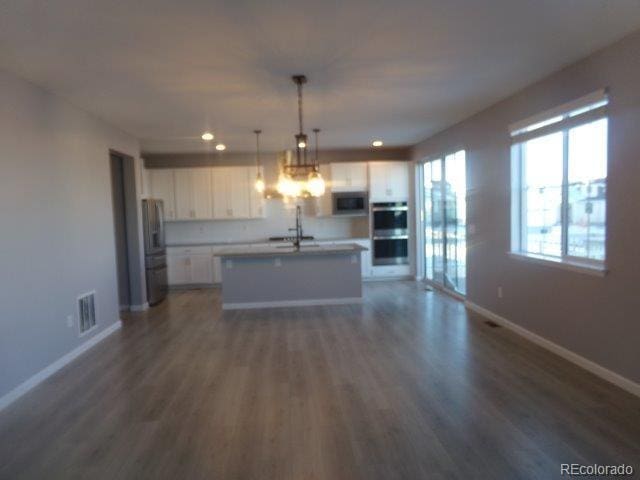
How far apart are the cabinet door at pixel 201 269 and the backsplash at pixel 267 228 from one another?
2.17 ft

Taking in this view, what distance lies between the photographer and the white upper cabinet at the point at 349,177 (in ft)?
27.1

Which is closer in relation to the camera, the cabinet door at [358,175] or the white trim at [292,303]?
the white trim at [292,303]

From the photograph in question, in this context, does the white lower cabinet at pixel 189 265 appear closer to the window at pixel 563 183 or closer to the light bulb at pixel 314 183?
the light bulb at pixel 314 183

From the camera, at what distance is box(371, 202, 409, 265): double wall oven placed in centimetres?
828

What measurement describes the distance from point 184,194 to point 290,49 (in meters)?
5.59

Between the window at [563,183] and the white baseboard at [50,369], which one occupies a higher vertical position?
the window at [563,183]

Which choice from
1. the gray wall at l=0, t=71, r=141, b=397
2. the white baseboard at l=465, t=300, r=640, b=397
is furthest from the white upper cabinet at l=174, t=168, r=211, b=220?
the white baseboard at l=465, t=300, r=640, b=397

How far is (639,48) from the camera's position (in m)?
3.05

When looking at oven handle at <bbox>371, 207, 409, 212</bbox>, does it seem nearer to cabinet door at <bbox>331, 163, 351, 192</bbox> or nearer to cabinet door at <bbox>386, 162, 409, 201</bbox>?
cabinet door at <bbox>386, 162, 409, 201</bbox>

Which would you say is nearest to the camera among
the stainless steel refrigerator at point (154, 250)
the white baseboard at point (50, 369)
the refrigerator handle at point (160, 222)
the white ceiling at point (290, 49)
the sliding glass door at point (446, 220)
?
the white ceiling at point (290, 49)

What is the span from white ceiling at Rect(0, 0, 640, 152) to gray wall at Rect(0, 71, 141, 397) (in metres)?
0.30

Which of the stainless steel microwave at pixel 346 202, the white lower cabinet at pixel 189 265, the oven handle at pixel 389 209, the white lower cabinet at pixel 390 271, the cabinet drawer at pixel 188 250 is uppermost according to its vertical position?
the stainless steel microwave at pixel 346 202

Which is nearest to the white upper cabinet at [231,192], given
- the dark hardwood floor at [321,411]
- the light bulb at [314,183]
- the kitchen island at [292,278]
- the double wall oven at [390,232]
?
the kitchen island at [292,278]

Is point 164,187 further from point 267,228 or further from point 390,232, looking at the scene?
point 390,232
